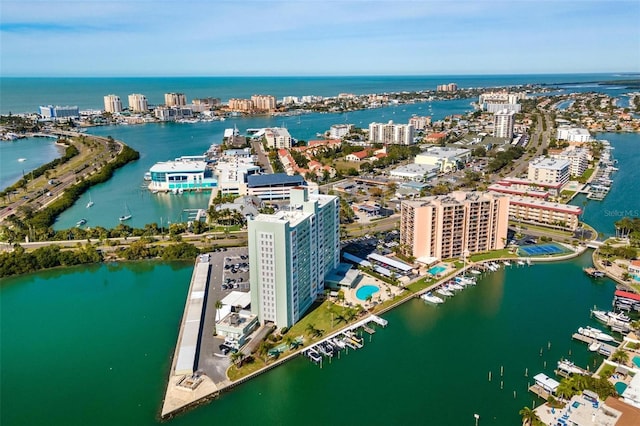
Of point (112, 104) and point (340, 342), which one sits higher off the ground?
point (112, 104)

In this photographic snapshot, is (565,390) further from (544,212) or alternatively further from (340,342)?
(544,212)

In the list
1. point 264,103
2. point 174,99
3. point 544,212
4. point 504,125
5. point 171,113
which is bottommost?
point 544,212

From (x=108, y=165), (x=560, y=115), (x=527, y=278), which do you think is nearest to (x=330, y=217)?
(x=527, y=278)

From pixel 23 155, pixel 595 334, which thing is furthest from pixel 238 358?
pixel 23 155

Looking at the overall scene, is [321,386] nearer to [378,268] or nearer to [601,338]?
[378,268]

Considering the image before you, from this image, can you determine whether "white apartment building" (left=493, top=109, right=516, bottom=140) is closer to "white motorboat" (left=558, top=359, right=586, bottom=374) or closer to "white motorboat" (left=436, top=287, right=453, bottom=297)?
"white motorboat" (left=436, top=287, right=453, bottom=297)

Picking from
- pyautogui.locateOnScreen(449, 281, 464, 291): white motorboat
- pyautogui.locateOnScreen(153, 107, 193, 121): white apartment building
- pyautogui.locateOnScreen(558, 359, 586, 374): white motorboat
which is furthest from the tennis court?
pyautogui.locateOnScreen(153, 107, 193, 121): white apartment building
